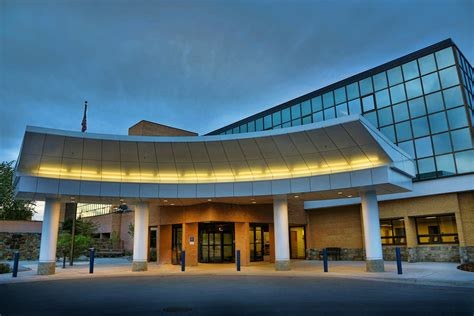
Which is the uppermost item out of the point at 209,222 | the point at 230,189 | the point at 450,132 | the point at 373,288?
the point at 450,132

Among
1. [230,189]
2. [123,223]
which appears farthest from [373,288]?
[123,223]

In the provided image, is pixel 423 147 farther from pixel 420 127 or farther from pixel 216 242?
pixel 216 242

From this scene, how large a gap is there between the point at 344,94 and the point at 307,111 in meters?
4.19

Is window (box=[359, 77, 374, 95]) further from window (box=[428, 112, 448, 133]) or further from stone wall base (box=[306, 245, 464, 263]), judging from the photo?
stone wall base (box=[306, 245, 464, 263])

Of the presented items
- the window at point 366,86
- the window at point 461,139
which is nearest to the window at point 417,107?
the window at point 461,139

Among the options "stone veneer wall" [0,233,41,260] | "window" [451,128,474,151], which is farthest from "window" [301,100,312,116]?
"stone veneer wall" [0,233,41,260]

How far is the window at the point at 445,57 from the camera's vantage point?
26.5 m

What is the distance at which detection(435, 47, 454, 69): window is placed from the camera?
26.5 meters

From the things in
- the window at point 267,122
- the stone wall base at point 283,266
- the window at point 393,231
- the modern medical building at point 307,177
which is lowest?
the stone wall base at point 283,266

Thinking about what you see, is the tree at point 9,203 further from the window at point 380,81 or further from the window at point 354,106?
the window at point 380,81

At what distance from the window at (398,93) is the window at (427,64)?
1.90m

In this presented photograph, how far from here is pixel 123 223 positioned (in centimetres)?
5094

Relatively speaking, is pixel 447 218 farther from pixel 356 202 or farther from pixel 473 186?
pixel 356 202

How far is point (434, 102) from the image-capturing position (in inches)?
1062
